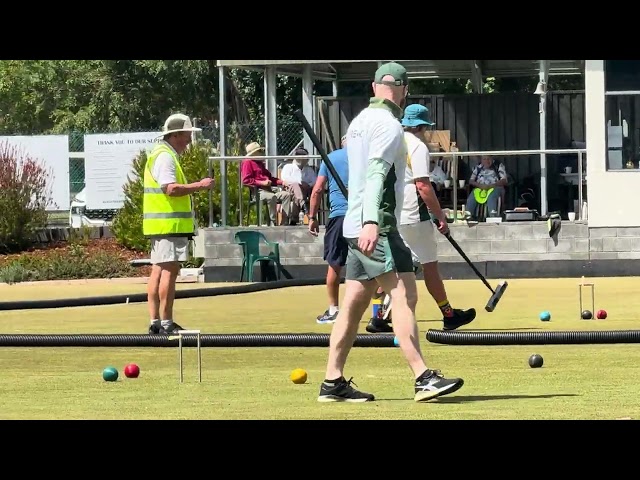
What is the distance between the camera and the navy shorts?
42.1ft

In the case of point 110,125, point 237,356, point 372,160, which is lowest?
point 237,356

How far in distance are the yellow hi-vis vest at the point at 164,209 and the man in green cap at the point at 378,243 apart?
4.12m

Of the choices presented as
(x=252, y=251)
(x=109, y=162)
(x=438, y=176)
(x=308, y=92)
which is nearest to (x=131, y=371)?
(x=252, y=251)

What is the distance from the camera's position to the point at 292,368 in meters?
10.4

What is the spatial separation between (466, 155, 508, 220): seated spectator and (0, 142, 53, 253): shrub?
329 inches

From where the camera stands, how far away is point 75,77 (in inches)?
1695

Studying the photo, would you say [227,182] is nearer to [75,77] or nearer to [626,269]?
[626,269]

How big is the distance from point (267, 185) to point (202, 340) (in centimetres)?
1027

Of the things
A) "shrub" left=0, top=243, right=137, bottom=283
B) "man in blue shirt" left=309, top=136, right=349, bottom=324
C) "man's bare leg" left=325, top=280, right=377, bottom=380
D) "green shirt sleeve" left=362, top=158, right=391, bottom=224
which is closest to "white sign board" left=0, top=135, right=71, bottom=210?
"shrub" left=0, top=243, right=137, bottom=283

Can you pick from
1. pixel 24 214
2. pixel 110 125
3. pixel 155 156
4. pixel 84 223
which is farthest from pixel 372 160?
pixel 110 125

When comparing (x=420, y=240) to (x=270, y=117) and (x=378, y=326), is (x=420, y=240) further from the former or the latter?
(x=270, y=117)

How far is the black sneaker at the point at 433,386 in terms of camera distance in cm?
814
